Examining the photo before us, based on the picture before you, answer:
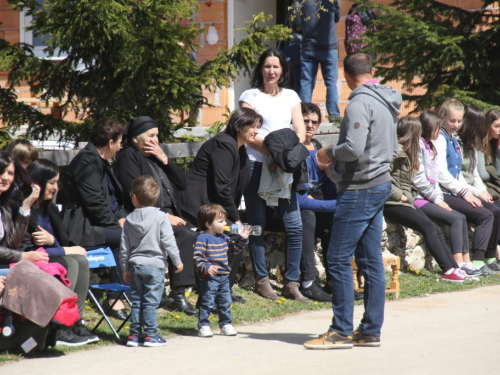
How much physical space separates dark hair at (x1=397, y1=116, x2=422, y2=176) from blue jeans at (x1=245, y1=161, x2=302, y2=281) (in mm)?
1779

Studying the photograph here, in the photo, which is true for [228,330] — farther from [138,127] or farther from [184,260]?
[138,127]

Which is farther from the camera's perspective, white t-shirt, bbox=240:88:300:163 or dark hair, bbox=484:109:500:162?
dark hair, bbox=484:109:500:162

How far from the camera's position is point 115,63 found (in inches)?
360

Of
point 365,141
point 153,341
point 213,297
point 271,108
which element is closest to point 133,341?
point 153,341

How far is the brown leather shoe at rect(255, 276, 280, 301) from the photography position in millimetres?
8328

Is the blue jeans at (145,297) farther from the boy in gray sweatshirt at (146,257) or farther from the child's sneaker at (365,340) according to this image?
the child's sneaker at (365,340)

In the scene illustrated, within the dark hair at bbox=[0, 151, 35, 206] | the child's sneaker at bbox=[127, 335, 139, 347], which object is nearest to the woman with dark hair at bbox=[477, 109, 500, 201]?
the child's sneaker at bbox=[127, 335, 139, 347]

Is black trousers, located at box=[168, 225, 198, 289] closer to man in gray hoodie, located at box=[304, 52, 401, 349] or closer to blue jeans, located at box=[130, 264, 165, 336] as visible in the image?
blue jeans, located at box=[130, 264, 165, 336]

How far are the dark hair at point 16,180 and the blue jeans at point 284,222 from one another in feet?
7.73

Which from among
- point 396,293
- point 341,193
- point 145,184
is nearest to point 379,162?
point 341,193

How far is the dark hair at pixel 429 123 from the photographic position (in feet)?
32.1

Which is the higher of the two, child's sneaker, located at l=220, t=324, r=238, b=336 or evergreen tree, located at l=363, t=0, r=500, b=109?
evergreen tree, located at l=363, t=0, r=500, b=109

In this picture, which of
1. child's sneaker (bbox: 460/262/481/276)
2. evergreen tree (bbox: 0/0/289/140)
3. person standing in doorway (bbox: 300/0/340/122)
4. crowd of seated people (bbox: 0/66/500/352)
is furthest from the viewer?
person standing in doorway (bbox: 300/0/340/122)

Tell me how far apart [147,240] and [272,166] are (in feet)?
6.57
